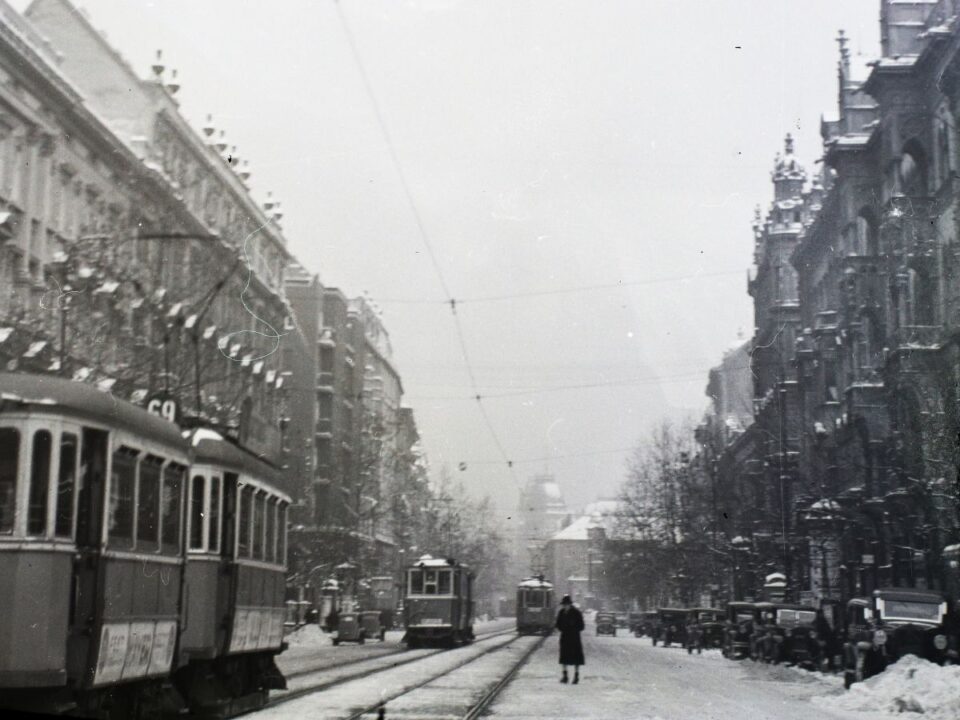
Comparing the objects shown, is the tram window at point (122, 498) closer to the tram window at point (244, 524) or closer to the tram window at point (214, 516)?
the tram window at point (214, 516)

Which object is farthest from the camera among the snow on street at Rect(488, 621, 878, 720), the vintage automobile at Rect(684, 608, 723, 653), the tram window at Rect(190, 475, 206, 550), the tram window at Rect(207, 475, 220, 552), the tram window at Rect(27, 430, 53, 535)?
the vintage automobile at Rect(684, 608, 723, 653)

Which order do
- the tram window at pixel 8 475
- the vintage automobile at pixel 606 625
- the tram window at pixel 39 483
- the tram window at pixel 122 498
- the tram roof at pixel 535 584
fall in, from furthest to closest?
the vintage automobile at pixel 606 625
the tram roof at pixel 535 584
the tram window at pixel 122 498
the tram window at pixel 39 483
the tram window at pixel 8 475

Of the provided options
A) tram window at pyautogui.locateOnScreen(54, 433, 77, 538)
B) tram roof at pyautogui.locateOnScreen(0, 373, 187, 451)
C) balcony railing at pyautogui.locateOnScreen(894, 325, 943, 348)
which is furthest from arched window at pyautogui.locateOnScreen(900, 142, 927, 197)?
tram window at pyautogui.locateOnScreen(54, 433, 77, 538)

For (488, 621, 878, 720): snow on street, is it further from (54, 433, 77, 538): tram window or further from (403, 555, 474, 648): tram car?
(403, 555, 474, 648): tram car

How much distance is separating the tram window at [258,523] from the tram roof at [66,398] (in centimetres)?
563

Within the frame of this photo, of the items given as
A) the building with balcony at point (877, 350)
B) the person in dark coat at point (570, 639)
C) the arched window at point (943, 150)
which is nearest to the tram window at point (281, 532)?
the person in dark coat at point (570, 639)

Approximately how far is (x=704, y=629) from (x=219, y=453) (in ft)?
128

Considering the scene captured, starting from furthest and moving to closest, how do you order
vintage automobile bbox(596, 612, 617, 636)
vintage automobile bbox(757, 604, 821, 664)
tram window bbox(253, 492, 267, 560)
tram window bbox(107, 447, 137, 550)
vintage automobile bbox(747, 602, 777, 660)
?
vintage automobile bbox(596, 612, 617, 636) < vintage automobile bbox(747, 602, 777, 660) < vintage automobile bbox(757, 604, 821, 664) < tram window bbox(253, 492, 267, 560) < tram window bbox(107, 447, 137, 550)

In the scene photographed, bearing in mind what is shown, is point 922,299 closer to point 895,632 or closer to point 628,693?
point 895,632

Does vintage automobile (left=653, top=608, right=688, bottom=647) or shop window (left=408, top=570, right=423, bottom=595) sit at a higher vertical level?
shop window (left=408, top=570, right=423, bottom=595)

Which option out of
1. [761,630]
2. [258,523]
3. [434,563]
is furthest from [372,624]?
[258,523]

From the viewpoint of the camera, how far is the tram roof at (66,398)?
11969 millimetres

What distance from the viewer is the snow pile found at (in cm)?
1969

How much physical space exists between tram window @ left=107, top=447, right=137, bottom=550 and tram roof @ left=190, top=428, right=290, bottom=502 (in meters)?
3.21
